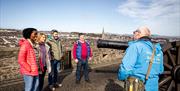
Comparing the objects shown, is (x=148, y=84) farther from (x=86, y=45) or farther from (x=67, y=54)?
(x=67, y=54)

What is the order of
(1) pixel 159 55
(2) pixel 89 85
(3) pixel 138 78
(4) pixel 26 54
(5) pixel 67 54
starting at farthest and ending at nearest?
(5) pixel 67 54
(2) pixel 89 85
(4) pixel 26 54
(1) pixel 159 55
(3) pixel 138 78

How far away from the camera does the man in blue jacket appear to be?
10.5ft

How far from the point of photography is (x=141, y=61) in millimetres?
3275

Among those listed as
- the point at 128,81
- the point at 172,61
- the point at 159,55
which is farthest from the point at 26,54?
the point at 172,61

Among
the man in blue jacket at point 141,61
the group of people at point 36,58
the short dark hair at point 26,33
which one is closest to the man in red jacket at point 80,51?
the group of people at point 36,58

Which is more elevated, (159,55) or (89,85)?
(159,55)

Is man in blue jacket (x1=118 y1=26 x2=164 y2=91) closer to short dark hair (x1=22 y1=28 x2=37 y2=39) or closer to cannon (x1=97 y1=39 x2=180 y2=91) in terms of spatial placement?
cannon (x1=97 y1=39 x2=180 y2=91)

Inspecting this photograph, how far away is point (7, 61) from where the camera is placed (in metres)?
7.95

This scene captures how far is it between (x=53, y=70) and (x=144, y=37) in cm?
399

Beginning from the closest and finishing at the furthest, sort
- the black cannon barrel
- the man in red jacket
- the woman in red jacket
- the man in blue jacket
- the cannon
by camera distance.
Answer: the man in blue jacket, the woman in red jacket, the cannon, the black cannon barrel, the man in red jacket

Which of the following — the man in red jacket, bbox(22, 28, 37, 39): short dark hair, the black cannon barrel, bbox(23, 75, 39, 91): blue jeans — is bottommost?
bbox(23, 75, 39, 91): blue jeans

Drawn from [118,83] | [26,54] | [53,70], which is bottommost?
[118,83]

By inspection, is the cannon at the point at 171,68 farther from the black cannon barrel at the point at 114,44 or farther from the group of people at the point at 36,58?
the group of people at the point at 36,58

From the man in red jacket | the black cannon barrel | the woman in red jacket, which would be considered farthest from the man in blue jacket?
the man in red jacket
